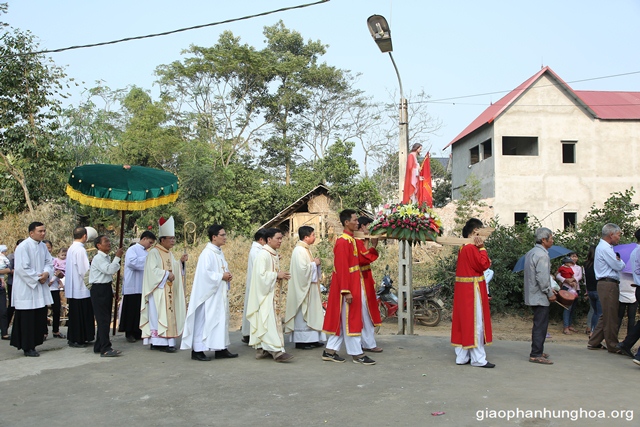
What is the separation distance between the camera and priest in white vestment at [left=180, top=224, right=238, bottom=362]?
7699 millimetres

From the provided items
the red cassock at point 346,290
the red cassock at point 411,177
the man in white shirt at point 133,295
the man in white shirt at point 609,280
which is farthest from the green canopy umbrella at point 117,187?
the man in white shirt at point 609,280

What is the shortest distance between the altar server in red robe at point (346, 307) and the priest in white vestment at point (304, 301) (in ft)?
2.95

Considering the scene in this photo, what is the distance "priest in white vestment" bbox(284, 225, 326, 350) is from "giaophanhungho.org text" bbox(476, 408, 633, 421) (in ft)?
12.0

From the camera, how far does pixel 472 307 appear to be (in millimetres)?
7230

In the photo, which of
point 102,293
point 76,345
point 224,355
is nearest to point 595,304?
point 224,355

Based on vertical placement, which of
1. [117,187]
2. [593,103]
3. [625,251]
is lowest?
[625,251]

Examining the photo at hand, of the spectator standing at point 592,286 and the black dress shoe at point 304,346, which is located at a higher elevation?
the spectator standing at point 592,286

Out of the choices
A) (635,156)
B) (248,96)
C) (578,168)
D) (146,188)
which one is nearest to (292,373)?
(146,188)

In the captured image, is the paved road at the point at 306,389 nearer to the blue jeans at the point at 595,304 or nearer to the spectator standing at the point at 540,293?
the spectator standing at the point at 540,293

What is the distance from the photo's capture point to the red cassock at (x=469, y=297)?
23.6ft

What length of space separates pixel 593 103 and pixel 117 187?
2366 centimetres

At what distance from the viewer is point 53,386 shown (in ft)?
21.3

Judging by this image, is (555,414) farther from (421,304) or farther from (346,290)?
(421,304)

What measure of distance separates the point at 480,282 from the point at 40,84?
1582cm
